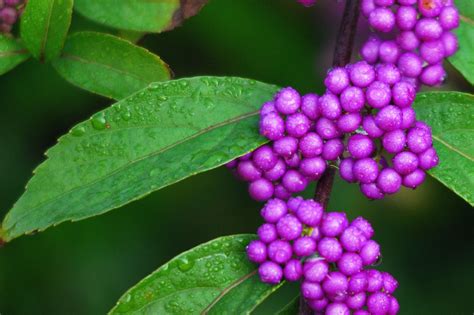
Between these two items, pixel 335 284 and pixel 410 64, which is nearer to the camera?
pixel 335 284

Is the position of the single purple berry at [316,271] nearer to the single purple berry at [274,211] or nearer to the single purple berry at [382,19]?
the single purple berry at [274,211]

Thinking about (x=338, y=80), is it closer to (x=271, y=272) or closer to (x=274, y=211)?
(x=274, y=211)

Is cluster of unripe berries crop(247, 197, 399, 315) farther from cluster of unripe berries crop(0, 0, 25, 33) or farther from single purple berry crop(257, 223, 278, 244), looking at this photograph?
cluster of unripe berries crop(0, 0, 25, 33)

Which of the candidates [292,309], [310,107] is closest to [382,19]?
[310,107]

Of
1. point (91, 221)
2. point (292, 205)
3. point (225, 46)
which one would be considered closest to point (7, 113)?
point (91, 221)

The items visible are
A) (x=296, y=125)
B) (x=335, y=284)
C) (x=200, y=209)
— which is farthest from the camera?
(x=200, y=209)

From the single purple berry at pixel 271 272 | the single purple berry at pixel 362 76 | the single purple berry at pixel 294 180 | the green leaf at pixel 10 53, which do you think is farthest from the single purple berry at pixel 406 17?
the green leaf at pixel 10 53

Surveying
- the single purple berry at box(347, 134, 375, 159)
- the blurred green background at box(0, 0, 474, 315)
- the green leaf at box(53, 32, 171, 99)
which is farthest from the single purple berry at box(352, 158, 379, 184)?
the blurred green background at box(0, 0, 474, 315)
